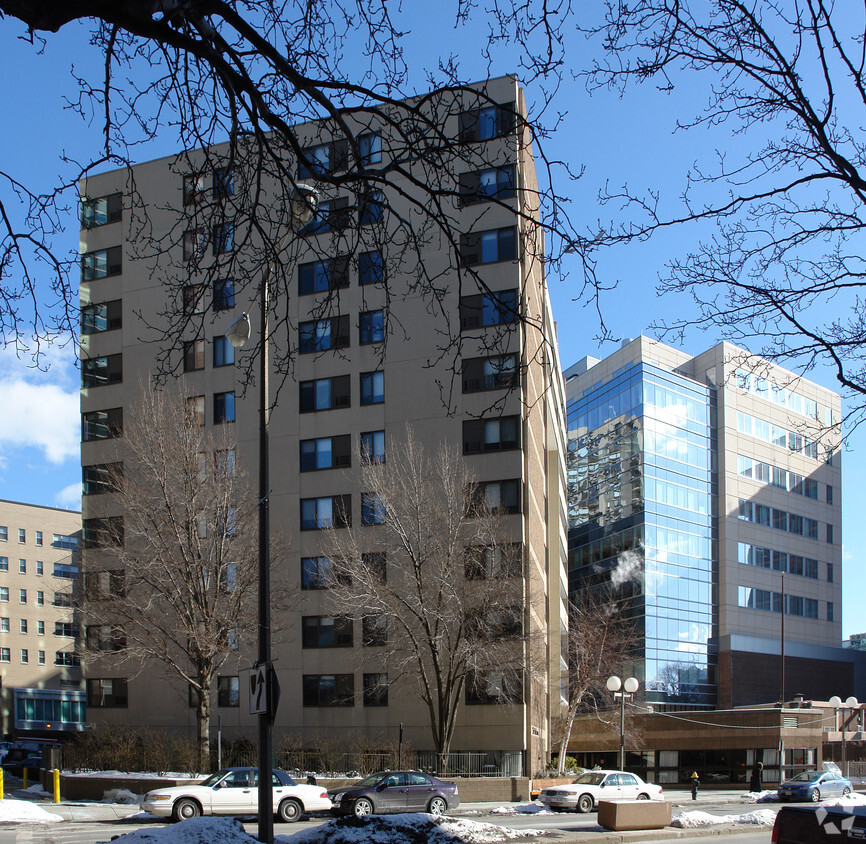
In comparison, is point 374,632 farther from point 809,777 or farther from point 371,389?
point 809,777

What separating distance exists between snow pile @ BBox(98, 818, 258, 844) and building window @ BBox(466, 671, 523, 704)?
89.7ft

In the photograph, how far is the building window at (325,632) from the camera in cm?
4316

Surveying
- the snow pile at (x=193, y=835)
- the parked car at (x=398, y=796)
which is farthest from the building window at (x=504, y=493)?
the snow pile at (x=193, y=835)

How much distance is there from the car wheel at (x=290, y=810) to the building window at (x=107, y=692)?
24.5 metres

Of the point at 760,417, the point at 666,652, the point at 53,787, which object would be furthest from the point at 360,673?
the point at 760,417

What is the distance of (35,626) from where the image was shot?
91.2 m

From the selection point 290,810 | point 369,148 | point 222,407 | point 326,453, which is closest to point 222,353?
point 222,407

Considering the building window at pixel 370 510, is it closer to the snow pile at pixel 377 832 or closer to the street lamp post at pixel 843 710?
the snow pile at pixel 377 832

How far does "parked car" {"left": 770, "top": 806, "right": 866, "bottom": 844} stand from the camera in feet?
29.5

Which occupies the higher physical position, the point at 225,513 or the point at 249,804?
the point at 225,513

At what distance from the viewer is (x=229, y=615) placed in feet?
113

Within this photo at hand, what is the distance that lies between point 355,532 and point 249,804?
18.0 m

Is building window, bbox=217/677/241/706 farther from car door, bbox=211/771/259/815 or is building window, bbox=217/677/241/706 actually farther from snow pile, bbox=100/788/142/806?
car door, bbox=211/771/259/815

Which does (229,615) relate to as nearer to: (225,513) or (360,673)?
(225,513)
